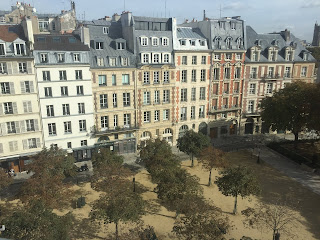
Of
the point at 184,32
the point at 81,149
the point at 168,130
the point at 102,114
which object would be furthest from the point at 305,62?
the point at 81,149

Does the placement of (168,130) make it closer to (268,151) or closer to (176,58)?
(176,58)

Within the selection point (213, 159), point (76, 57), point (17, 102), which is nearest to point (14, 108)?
point (17, 102)

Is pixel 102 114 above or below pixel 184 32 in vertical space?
below

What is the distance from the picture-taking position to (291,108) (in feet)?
166

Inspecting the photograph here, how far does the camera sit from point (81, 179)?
45156 mm

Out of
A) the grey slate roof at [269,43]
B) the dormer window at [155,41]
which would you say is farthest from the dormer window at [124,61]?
the grey slate roof at [269,43]

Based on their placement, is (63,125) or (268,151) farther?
(268,151)

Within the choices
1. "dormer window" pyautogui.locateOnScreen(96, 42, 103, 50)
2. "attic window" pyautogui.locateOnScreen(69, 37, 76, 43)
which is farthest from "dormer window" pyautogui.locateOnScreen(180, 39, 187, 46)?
"attic window" pyautogui.locateOnScreen(69, 37, 76, 43)

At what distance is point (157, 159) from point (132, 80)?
1951 centimetres

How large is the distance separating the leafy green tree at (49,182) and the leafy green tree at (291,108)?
38.8 meters

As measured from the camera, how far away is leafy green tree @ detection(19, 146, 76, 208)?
31172mm

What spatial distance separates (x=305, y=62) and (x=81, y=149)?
5627 cm

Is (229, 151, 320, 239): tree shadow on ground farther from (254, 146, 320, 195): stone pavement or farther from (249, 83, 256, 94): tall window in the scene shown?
(249, 83, 256, 94): tall window

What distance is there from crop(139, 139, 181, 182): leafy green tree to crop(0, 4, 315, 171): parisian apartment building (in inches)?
500
